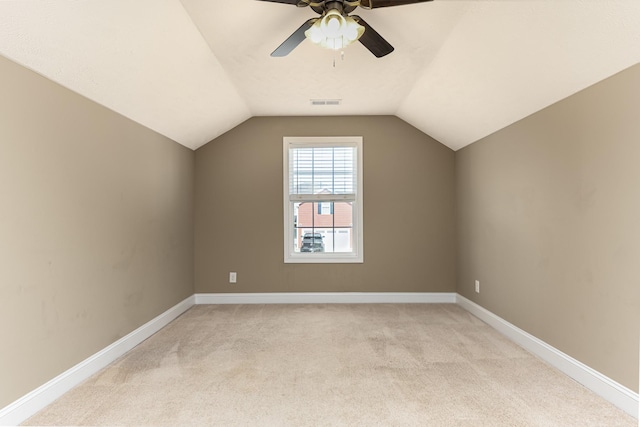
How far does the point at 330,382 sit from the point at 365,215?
2560 mm

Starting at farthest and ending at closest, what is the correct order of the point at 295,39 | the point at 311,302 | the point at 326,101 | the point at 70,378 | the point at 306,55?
1. the point at 311,302
2. the point at 326,101
3. the point at 306,55
4. the point at 70,378
5. the point at 295,39

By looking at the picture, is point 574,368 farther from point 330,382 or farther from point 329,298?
point 329,298

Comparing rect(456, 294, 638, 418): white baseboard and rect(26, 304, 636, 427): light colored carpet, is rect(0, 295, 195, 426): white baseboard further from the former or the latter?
rect(456, 294, 638, 418): white baseboard

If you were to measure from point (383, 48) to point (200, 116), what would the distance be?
2.25 metres

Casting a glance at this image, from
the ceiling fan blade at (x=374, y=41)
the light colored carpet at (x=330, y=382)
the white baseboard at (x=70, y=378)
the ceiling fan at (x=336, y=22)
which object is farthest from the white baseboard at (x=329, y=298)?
the ceiling fan at (x=336, y=22)

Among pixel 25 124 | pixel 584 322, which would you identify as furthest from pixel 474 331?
pixel 25 124

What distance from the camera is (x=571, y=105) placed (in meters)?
2.52

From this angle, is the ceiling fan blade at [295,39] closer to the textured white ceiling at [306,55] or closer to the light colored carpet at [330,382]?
the textured white ceiling at [306,55]

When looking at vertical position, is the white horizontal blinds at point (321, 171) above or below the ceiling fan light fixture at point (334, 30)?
below

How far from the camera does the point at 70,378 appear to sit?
236 cm

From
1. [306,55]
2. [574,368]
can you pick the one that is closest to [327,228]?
[306,55]

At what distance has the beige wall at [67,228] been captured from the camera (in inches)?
77.2

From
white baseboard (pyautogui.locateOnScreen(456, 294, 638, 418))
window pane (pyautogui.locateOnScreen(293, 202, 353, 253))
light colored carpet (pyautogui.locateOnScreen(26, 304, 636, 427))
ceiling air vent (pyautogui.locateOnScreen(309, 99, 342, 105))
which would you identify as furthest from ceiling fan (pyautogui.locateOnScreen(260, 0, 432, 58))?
window pane (pyautogui.locateOnScreen(293, 202, 353, 253))

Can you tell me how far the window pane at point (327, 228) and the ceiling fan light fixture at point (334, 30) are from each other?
281 centimetres
